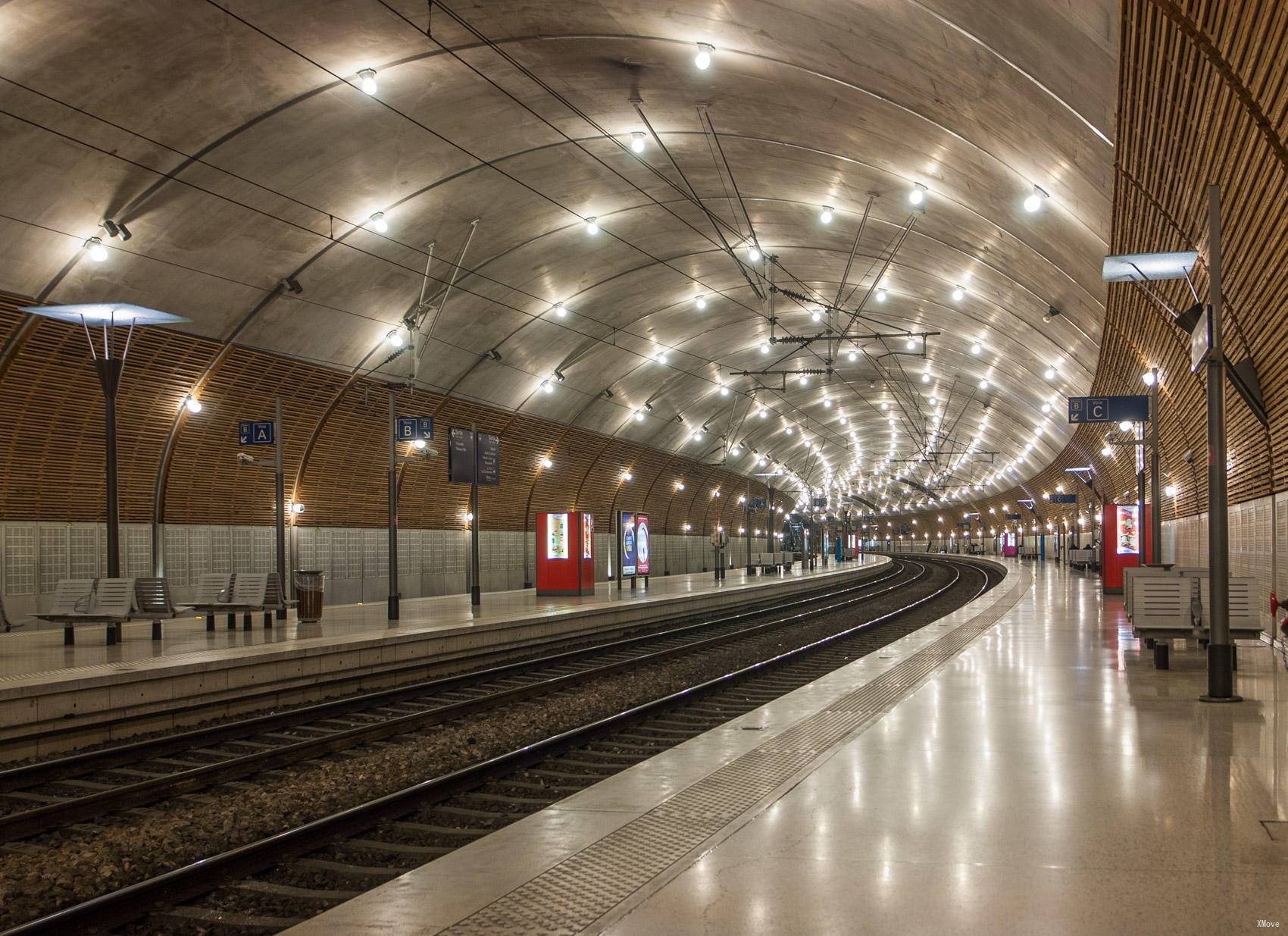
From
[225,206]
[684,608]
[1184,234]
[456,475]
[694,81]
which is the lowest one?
[684,608]

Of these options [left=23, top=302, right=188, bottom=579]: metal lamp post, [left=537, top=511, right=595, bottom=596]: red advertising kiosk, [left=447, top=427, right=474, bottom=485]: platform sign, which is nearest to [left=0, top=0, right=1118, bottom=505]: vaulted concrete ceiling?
[left=23, top=302, right=188, bottom=579]: metal lamp post

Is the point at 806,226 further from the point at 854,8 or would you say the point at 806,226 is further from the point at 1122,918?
the point at 1122,918

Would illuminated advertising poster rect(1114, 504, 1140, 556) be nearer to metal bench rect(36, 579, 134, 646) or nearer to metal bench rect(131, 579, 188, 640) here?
metal bench rect(131, 579, 188, 640)

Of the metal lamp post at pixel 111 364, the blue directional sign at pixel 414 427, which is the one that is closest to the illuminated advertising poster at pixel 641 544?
the blue directional sign at pixel 414 427

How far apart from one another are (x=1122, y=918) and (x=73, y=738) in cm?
1094

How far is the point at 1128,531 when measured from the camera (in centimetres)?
3180

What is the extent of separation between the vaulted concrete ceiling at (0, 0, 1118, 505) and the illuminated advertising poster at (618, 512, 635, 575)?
601 cm

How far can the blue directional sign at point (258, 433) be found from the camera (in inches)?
869

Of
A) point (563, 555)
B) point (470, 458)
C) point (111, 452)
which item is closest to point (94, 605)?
point (111, 452)

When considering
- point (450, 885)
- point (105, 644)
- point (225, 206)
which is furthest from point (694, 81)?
point (450, 885)

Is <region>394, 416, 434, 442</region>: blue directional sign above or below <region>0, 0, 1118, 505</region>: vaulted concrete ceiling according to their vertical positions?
below

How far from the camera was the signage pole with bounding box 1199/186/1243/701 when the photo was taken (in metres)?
10.9

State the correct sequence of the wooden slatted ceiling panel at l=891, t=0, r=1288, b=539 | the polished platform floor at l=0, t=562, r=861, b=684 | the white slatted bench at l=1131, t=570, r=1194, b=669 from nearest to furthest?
the wooden slatted ceiling panel at l=891, t=0, r=1288, b=539
the white slatted bench at l=1131, t=570, r=1194, b=669
the polished platform floor at l=0, t=562, r=861, b=684

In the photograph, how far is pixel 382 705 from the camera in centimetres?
1459
